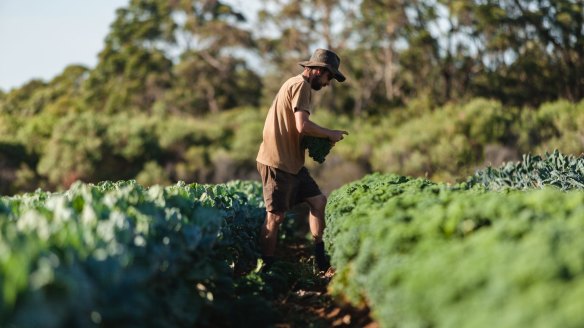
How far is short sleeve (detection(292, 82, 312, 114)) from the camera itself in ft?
18.7

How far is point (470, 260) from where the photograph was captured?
96.4 inches

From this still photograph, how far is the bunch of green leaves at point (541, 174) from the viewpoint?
646 centimetres

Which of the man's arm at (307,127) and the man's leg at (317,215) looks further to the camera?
the man's leg at (317,215)

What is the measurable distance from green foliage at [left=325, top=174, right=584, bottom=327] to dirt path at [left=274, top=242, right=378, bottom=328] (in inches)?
7.3

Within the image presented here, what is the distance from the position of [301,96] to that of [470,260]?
3449mm

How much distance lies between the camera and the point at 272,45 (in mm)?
38625

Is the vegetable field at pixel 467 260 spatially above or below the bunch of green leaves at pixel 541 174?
below

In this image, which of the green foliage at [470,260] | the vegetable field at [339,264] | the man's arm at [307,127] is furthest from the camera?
the man's arm at [307,127]

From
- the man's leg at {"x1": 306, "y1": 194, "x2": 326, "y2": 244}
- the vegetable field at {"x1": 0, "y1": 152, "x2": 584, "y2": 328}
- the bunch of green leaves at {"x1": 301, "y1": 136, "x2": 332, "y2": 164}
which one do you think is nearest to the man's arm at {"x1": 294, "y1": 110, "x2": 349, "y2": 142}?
the bunch of green leaves at {"x1": 301, "y1": 136, "x2": 332, "y2": 164}

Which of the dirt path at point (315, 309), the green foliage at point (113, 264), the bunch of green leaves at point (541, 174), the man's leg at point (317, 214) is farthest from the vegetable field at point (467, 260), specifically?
the bunch of green leaves at point (541, 174)

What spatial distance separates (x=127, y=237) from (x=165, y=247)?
1.05ft

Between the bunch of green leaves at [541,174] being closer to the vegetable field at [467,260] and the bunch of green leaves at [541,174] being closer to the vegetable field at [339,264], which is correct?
the vegetable field at [339,264]

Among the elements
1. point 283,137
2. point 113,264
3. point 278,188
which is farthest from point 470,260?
point 283,137

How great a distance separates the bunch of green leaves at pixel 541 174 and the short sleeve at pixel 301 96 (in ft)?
6.32
